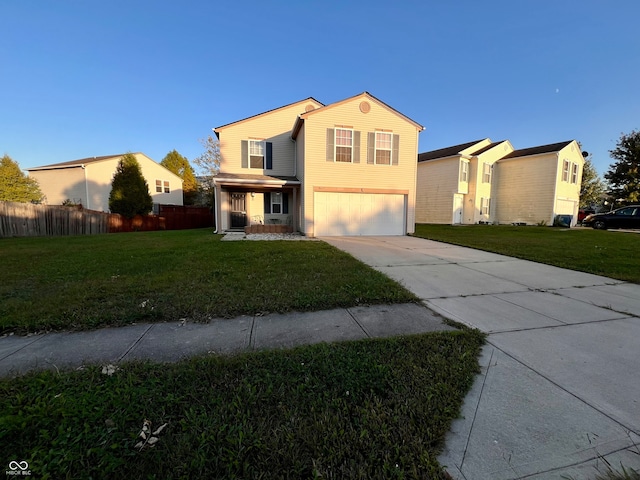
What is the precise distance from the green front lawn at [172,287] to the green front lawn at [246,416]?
4.49ft

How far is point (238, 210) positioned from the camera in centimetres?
1634

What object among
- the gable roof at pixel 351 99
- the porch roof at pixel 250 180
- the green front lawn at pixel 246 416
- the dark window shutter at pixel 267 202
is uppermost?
the gable roof at pixel 351 99

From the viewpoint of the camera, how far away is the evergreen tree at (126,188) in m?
17.9

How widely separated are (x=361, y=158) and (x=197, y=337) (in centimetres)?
1170

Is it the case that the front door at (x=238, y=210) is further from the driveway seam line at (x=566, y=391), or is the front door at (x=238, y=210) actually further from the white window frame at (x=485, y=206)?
the white window frame at (x=485, y=206)

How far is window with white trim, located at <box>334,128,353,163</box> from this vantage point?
12891 millimetres

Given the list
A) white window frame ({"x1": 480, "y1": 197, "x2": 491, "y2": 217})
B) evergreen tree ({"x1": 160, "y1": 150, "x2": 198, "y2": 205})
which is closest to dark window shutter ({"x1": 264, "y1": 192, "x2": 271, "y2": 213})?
white window frame ({"x1": 480, "y1": 197, "x2": 491, "y2": 217})

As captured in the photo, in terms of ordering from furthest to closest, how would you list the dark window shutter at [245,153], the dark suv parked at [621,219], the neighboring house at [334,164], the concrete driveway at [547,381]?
the dark suv parked at [621,219] → the dark window shutter at [245,153] → the neighboring house at [334,164] → the concrete driveway at [547,381]

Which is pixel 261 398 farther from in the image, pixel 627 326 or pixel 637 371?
pixel 627 326

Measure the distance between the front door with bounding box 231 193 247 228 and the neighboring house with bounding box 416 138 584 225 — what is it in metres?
15.1

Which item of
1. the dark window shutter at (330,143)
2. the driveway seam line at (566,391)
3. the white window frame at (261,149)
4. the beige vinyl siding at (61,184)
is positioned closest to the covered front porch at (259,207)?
the white window frame at (261,149)

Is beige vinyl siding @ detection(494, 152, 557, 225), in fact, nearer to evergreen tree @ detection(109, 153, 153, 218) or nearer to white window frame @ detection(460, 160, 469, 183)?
white window frame @ detection(460, 160, 469, 183)

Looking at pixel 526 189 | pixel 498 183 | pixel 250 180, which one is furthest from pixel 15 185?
pixel 526 189

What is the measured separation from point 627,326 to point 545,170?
23280 mm
